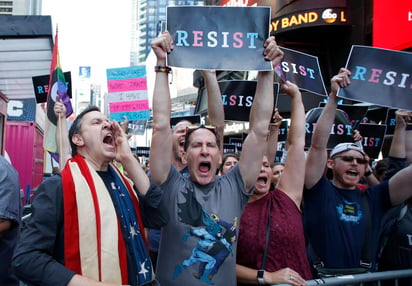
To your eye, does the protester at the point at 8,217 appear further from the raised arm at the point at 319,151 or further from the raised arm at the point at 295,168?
the raised arm at the point at 319,151

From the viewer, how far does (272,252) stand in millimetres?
2941

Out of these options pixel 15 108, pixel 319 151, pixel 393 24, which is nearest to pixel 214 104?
pixel 319 151

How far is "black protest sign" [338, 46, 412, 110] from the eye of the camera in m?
3.87

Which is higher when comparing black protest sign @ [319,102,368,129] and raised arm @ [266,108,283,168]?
black protest sign @ [319,102,368,129]

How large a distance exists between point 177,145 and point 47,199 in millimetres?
2055

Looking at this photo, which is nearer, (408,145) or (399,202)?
(399,202)

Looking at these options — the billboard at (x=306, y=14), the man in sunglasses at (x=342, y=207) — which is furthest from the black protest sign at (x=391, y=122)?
the billboard at (x=306, y=14)

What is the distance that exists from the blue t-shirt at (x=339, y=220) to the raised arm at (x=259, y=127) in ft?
2.62

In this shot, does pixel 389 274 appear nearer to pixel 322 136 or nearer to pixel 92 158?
pixel 322 136

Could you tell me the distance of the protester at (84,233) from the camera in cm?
208

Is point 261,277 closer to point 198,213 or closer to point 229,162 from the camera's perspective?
point 198,213

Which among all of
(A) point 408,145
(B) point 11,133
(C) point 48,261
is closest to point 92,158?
(C) point 48,261

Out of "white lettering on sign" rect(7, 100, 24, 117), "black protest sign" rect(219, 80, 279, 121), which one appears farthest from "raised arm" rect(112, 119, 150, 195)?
"white lettering on sign" rect(7, 100, 24, 117)

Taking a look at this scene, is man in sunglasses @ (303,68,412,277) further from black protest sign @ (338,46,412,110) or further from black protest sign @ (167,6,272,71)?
black protest sign @ (167,6,272,71)
